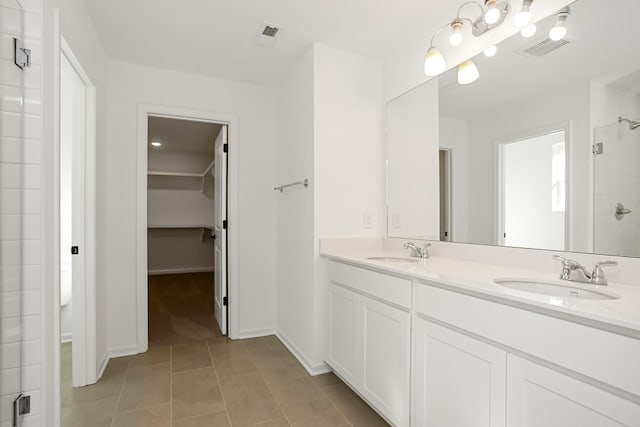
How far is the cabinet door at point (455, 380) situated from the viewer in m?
1.12

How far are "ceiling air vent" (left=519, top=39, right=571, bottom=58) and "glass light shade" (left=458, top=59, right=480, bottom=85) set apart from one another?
281 mm

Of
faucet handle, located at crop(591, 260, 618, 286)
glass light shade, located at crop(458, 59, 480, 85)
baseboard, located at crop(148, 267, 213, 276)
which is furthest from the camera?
baseboard, located at crop(148, 267, 213, 276)

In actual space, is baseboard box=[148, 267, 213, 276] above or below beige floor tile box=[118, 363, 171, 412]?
above

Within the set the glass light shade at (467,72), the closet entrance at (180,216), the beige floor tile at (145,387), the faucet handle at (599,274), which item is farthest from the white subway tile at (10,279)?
the closet entrance at (180,216)

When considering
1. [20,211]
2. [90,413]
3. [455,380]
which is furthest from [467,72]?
[90,413]

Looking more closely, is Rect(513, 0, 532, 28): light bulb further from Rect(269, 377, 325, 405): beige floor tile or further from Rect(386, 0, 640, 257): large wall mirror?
Rect(269, 377, 325, 405): beige floor tile

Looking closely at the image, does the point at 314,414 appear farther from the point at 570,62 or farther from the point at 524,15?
the point at 524,15

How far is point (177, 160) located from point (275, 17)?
4620 mm

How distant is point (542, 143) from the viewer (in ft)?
5.12

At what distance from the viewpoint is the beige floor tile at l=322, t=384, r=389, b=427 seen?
1.77m

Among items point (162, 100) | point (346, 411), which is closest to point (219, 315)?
point (346, 411)

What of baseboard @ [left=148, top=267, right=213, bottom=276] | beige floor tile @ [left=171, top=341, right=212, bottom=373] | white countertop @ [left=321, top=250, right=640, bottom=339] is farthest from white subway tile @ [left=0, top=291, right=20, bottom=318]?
baseboard @ [left=148, top=267, right=213, bottom=276]

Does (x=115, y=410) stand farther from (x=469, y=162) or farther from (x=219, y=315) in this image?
(x=469, y=162)

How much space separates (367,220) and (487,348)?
1462mm
